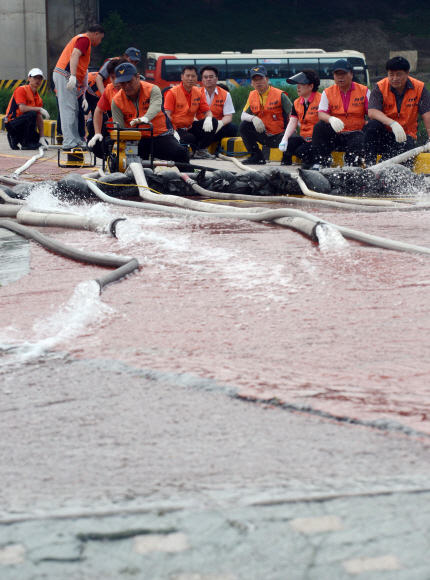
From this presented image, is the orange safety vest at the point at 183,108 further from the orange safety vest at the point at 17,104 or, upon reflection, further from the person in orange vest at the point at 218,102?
the orange safety vest at the point at 17,104

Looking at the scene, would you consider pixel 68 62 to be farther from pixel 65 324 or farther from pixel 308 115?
pixel 65 324

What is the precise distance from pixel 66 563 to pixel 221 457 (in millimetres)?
336

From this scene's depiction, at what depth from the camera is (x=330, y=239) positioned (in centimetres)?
286

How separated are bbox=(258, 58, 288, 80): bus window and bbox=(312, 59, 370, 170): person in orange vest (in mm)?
12238

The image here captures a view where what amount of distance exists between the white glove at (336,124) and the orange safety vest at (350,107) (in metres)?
0.25

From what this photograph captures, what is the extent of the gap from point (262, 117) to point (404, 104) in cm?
257

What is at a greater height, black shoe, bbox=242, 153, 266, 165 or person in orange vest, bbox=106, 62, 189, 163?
person in orange vest, bbox=106, 62, 189, 163

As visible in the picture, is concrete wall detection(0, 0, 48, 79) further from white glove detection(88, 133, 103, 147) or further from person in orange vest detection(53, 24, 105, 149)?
white glove detection(88, 133, 103, 147)

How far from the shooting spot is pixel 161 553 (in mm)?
883

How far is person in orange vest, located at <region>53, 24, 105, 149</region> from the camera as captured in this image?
25.7 feet

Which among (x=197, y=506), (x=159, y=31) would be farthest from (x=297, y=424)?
(x=159, y=31)

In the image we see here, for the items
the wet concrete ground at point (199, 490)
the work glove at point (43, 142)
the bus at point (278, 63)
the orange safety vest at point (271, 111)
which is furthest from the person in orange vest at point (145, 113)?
the bus at point (278, 63)

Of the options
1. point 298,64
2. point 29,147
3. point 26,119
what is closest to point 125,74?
point 26,119

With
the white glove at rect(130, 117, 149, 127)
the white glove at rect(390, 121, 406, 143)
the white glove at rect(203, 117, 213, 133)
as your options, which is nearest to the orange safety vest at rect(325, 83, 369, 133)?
the white glove at rect(390, 121, 406, 143)
